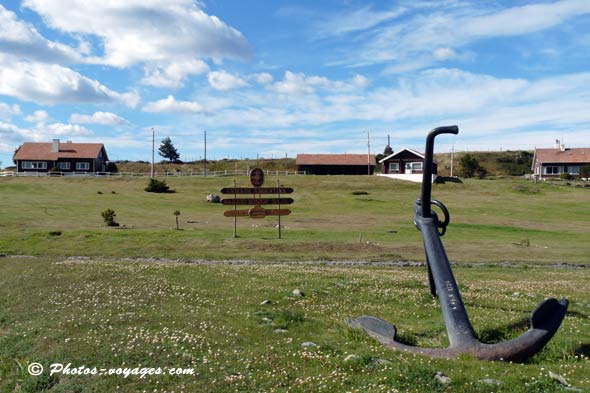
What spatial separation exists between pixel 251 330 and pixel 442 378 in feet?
13.6

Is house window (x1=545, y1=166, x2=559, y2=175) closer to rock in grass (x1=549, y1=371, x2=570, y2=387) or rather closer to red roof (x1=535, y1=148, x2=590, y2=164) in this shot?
red roof (x1=535, y1=148, x2=590, y2=164)

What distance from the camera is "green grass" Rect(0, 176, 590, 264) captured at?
103 feet

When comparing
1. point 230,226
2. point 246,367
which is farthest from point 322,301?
point 230,226

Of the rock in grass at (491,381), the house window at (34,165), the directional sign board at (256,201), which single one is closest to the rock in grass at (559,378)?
the rock in grass at (491,381)

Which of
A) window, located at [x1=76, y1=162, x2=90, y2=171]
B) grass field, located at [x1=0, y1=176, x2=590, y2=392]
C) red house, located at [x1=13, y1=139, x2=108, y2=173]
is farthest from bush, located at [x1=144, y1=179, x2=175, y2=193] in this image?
grass field, located at [x1=0, y1=176, x2=590, y2=392]

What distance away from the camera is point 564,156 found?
118 metres

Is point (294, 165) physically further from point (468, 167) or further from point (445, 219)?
point (445, 219)

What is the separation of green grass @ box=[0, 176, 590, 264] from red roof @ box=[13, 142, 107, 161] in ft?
76.8

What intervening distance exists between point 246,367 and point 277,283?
26.4 feet

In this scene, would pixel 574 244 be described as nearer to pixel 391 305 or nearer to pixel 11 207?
pixel 391 305

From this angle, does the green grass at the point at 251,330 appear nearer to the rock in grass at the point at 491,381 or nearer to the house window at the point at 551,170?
the rock in grass at the point at 491,381

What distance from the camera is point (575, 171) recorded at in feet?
382

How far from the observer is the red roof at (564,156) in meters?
116

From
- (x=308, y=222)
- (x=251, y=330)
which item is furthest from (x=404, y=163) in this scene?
(x=251, y=330)
